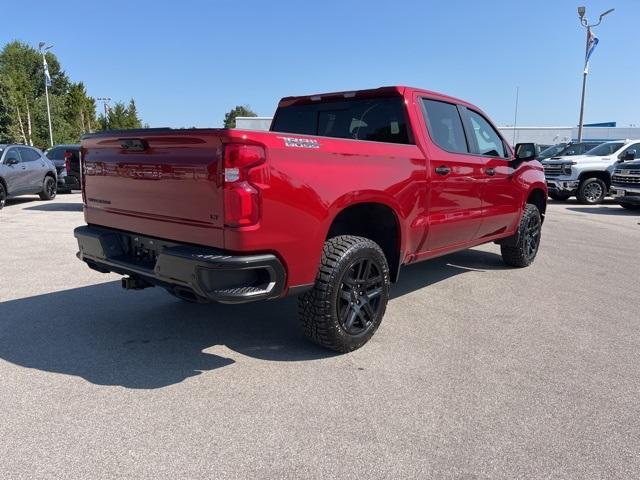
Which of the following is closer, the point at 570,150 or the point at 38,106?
the point at 570,150

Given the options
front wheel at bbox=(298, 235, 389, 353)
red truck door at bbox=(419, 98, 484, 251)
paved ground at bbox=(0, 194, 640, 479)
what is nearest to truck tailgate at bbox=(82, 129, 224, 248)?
front wheel at bbox=(298, 235, 389, 353)

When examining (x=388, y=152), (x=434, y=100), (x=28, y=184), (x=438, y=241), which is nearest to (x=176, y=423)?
(x=388, y=152)

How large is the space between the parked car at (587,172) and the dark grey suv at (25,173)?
15.0 meters

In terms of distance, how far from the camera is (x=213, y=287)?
3047mm

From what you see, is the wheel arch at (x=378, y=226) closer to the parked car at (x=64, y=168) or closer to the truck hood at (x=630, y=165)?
the parked car at (x=64, y=168)

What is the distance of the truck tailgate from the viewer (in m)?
3.08

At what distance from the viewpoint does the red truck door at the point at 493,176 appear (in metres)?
5.47

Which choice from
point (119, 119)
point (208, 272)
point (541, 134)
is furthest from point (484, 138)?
point (119, 119)

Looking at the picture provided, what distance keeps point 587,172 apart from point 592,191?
2.41 feet

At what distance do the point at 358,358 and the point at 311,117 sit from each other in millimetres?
2441

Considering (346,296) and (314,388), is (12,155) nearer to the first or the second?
(346,296)

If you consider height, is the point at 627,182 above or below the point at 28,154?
below

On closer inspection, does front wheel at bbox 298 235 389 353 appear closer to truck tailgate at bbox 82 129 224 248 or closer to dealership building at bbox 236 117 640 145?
truck tailgate at bbox 82 129 224 248

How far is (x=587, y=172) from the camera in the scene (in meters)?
16.2
